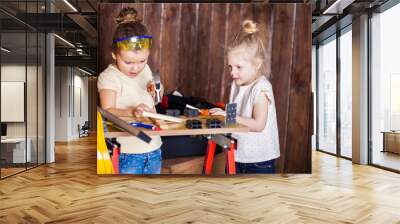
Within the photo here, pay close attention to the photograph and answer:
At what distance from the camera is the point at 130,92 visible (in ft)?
19.5

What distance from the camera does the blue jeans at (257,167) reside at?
6.18 metres

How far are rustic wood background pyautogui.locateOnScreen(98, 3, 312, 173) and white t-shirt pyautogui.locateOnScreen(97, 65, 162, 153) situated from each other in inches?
8.2

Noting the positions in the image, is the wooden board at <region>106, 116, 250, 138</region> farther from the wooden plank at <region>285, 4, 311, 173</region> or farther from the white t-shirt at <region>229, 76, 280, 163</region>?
the wooden plank at <region>285, 4, 311, 173</region>

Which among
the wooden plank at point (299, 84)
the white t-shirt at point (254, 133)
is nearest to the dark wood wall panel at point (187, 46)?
the white t-shirt at point (254, 133)

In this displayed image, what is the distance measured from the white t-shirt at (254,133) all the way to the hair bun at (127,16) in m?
1.80

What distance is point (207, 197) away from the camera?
15.8 ft

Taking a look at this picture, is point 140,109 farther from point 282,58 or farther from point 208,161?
point 282,58

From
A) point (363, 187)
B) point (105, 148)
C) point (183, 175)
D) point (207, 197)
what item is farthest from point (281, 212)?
point (105, 148)

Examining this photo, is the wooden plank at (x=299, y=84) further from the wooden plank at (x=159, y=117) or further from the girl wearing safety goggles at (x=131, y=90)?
the girl wearing safety goggles at (x=131, y=90)

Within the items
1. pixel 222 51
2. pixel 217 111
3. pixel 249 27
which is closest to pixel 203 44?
pixel 222 51

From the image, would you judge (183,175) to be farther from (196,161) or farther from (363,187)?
(363,187)

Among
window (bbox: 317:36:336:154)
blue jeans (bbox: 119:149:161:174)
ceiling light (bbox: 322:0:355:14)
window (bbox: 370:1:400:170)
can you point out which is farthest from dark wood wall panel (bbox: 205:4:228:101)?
window (bbox: 317:36:336:154)

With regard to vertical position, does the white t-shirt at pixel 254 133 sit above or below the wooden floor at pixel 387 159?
above

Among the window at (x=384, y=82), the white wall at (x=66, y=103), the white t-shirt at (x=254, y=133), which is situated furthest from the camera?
the white wall at (x=66, y=103)
